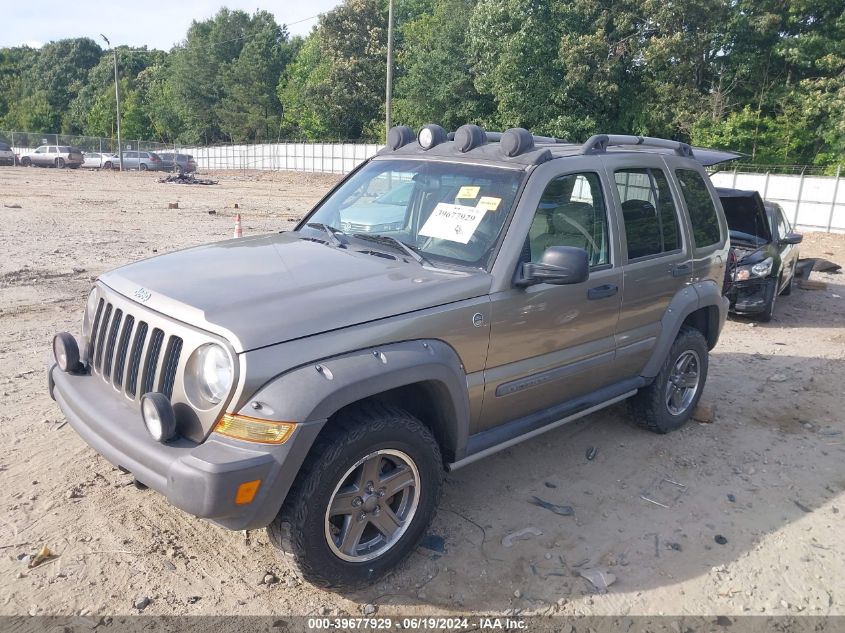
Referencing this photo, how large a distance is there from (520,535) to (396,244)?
180 cm

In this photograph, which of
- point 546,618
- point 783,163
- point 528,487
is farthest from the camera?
point 783,163

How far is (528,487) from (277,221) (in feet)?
49.9

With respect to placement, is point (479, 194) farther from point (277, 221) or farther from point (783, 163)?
point (783, 163)

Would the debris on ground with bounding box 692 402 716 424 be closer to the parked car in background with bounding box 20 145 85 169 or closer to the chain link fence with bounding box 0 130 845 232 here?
the chain link fence with bounding box 0 130 845 232

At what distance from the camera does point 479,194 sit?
381cm

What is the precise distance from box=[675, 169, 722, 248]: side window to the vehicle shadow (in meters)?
1.52

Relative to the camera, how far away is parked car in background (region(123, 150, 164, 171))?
4612cm

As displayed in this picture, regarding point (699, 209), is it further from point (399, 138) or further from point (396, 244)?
point (396, 244)

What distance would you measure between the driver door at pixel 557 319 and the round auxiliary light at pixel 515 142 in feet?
0.88

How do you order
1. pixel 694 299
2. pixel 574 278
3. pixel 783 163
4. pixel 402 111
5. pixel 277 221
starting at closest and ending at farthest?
pixel 574 278
pixel 694 299
pixel 277 221
pixel 783 163
pixel 402 111

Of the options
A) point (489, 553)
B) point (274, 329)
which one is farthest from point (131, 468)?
point (489, 553)

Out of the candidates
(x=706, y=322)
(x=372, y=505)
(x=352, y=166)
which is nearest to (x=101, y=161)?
(x=352, y=166)

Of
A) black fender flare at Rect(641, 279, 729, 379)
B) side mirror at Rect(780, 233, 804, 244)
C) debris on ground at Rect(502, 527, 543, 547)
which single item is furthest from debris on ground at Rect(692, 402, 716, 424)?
side mirror at Rect(780, 233, 804, 244)

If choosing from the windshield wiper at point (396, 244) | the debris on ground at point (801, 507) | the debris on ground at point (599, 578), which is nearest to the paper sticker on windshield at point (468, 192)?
the windshield wiper at point (396, 244)
